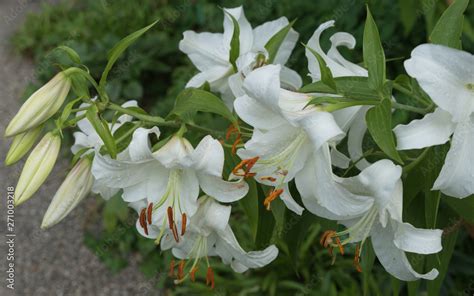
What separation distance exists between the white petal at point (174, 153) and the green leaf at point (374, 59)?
28 cm

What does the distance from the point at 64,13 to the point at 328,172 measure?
11.5ft

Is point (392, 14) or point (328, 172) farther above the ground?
point (328, 172)

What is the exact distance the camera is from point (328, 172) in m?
0.90

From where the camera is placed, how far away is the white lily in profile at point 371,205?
889 millimetres

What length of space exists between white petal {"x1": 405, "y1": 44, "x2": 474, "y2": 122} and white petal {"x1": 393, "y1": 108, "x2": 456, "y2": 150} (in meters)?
0.05

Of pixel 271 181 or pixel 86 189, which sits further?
pixel 86 189

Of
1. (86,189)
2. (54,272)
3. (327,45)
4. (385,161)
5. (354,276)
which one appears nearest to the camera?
(385,161)

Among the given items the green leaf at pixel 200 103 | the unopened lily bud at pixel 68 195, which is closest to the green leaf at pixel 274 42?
the green leaf at pixel 200 103

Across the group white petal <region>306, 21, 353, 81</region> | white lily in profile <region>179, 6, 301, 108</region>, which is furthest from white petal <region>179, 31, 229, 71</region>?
white petal <region>306, 21, 353, 81</region>

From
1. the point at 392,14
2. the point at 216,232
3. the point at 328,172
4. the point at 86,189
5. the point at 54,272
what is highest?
the point at 328,172

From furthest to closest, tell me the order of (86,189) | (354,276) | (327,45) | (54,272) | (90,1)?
1. (90,1)
2. (54,272)
3. (354,276)
4. (327,45)
5. (86,189)

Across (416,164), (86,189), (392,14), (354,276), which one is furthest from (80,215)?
(416,164)

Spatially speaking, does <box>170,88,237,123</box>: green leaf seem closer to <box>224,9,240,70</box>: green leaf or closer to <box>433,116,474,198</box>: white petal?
<box>224,9,240,70</box>: green leaf

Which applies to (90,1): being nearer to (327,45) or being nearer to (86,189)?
(327,45)
